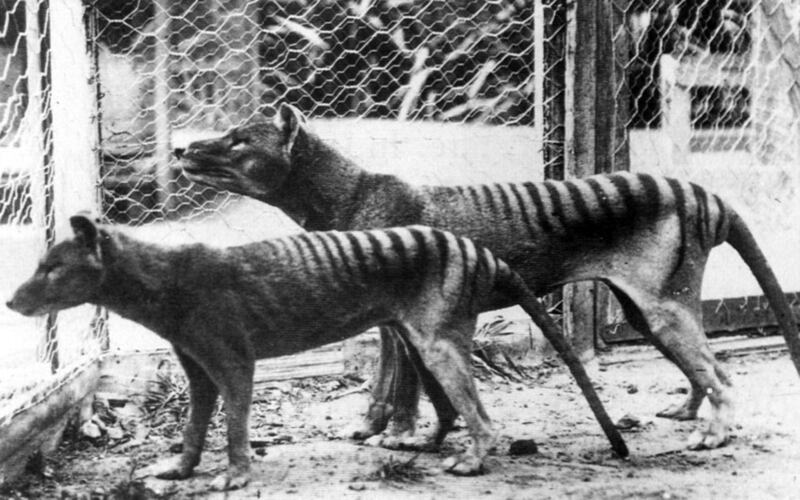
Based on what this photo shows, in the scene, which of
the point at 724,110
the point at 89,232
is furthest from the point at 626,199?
the point at 89,232

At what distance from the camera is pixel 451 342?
1970mm

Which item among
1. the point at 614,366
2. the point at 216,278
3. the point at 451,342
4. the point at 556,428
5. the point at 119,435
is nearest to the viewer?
the point at 216,278

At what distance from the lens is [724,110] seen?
2904 millimetres

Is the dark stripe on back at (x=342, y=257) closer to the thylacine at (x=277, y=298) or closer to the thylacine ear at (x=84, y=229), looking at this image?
the thylacine at (x=277, y=298)

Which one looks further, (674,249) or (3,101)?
(674,249)

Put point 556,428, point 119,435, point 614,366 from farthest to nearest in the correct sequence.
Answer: point 614,366 → point 556,428 → point 119,435

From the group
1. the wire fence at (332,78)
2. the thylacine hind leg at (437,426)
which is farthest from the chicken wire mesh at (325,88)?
the thylacine hind leg at (437,426)

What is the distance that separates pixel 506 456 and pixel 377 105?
36.0 inches

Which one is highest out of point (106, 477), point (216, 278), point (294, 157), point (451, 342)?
point (294, 157)

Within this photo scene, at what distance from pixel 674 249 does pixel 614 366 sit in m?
0.66

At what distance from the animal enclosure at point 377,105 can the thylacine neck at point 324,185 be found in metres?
0.11

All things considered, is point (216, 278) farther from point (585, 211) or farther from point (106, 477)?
point (585, 211)

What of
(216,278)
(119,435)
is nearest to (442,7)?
(216,278)

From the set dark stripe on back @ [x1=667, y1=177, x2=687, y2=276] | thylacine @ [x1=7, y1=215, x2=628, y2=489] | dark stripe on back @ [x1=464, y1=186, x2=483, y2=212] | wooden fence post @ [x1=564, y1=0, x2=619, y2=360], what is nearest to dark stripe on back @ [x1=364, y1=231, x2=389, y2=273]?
thylacine @ [x1=7, y1=215, x2=628, y2=489]
